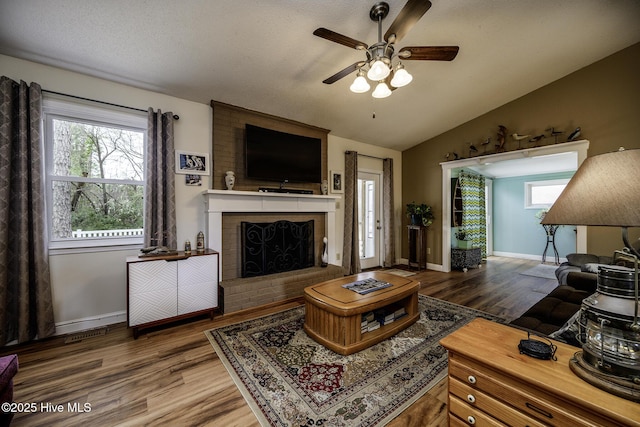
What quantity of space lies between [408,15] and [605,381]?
6.57 ft

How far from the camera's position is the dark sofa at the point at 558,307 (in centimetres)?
179

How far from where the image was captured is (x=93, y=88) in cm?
258

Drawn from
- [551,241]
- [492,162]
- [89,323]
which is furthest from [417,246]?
[89,323]

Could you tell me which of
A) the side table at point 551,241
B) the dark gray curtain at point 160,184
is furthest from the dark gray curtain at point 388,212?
the side table at point 551,241

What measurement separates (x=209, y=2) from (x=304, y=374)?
2950mm

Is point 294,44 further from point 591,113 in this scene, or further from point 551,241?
point 551,241

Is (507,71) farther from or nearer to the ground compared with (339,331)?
farther from the ground

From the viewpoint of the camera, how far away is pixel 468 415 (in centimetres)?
108

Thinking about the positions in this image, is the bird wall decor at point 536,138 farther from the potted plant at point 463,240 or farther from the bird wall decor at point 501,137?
the potted plant at point 463,240

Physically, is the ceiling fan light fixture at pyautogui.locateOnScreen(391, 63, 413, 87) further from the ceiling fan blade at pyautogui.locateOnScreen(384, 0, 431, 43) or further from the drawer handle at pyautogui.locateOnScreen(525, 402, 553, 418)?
the drawer handle at pyautogui.locateOnScreen(525, 402, 553, 418)

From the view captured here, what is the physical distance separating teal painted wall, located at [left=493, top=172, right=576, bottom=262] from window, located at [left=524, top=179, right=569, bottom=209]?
3.8 inches

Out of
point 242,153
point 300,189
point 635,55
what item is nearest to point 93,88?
point 242,153

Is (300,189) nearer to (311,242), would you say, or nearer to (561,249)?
(311,242)

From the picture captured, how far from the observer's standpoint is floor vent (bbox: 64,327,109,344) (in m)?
2.35
